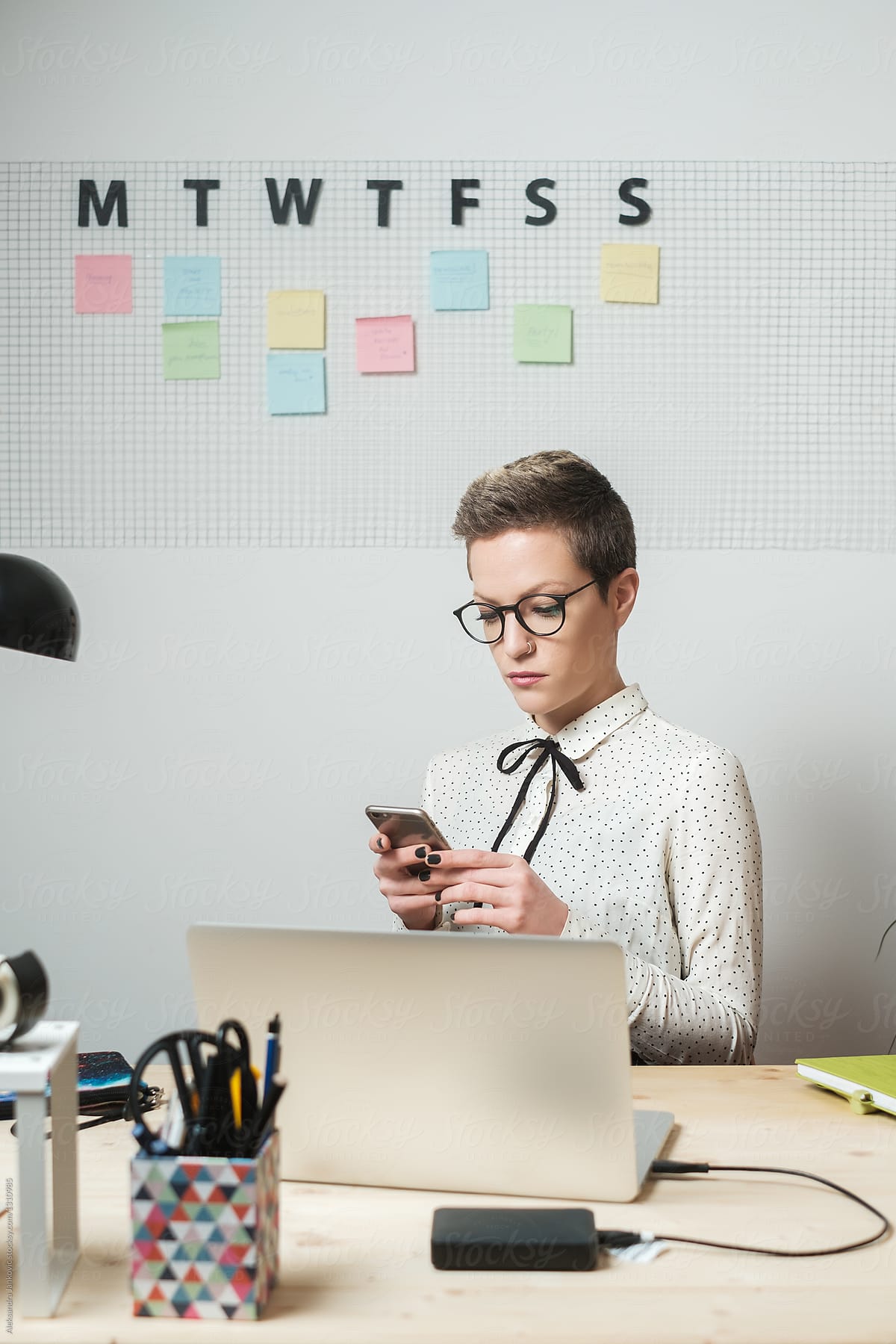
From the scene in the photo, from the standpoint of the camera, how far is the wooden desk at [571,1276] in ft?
2.32

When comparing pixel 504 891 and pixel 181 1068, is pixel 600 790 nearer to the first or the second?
pixel 504 891

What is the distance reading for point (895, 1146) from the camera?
3.31 ft

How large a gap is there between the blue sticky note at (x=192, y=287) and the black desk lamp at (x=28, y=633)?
4.05 feet

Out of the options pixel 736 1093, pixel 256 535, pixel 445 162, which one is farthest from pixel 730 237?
pixel 736 1093

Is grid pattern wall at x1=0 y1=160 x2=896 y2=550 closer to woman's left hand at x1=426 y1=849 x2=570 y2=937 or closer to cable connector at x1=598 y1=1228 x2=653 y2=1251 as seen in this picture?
woman's left hand at x1=426 y1=849 x2=570 y2=937

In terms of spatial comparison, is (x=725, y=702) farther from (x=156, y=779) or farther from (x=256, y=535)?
(x=156, y=779)

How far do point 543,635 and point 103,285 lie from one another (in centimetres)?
114

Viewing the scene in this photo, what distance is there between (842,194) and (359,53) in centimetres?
89

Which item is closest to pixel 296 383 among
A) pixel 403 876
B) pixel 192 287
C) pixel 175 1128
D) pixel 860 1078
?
pixel 192 287

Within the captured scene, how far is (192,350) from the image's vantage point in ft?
6.89

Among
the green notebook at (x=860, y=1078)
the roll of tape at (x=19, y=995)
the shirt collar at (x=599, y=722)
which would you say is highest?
the shirt collar at (x=599, y=722)

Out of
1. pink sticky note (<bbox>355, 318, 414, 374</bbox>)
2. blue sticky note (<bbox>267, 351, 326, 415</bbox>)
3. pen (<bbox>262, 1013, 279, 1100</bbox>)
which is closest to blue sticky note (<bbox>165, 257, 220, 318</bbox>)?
blue sticky note (<bbox>267, 351, 326, 415</bbox>)

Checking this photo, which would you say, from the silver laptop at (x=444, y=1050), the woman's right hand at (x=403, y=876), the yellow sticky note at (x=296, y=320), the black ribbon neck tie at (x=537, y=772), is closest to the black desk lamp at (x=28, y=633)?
the silver laptop at (x=444, y=1050)

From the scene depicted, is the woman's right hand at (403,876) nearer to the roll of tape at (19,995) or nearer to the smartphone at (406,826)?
the smartphone at (406,826)
